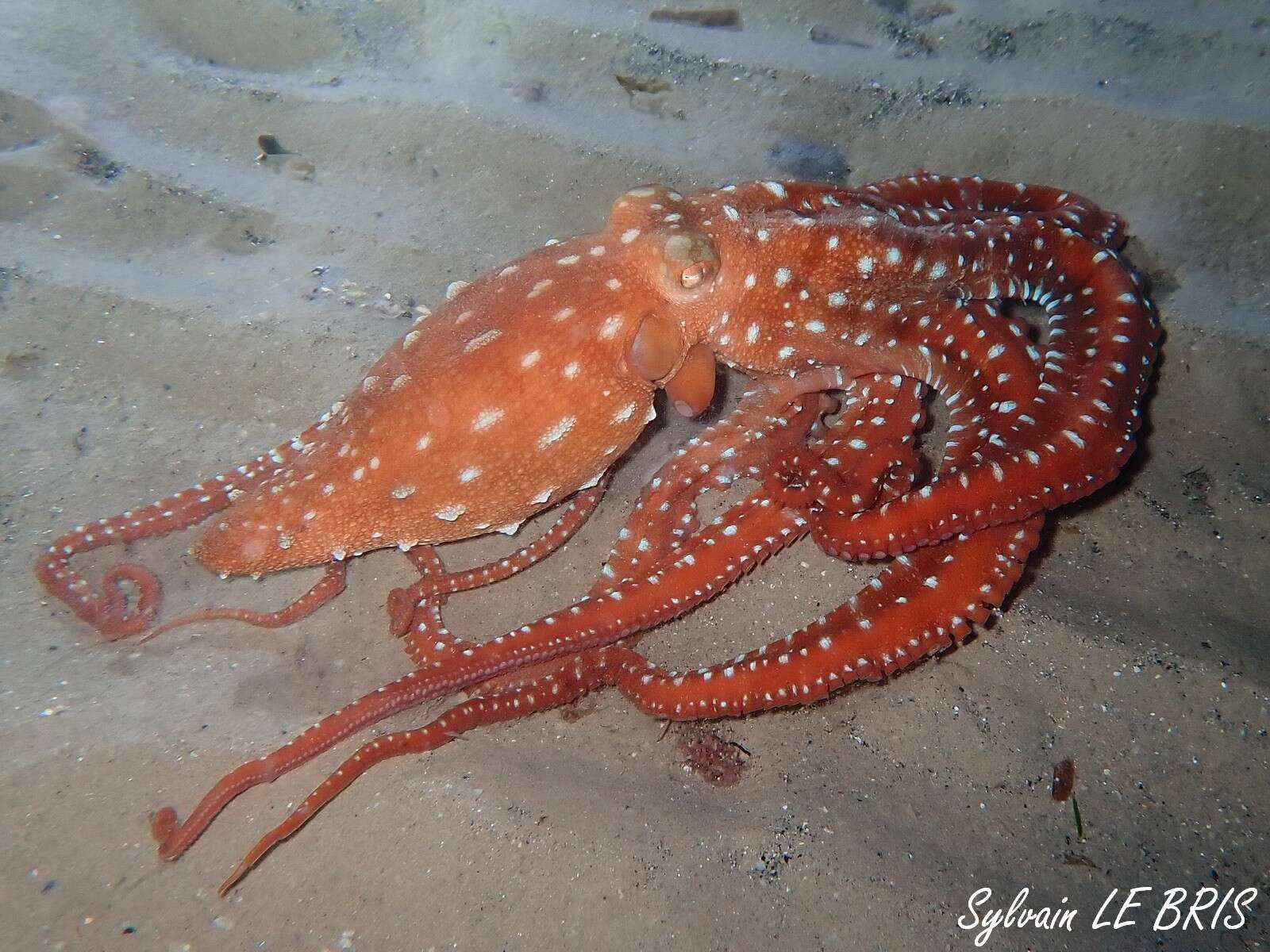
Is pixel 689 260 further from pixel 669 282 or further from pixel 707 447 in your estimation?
pixel 707 447

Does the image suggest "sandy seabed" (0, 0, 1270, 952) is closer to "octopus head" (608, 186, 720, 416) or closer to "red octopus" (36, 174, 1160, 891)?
"red octopus" (36, 174, 1160, 891)

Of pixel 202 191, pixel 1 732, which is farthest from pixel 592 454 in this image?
pixel 202 191

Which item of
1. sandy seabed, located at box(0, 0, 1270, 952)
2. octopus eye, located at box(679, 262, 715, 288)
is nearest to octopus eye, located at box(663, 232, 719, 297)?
octopus eye, located at box(679, 262, 715, 288)

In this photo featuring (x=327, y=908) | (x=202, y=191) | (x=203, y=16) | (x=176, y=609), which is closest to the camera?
(x=327, y=908)

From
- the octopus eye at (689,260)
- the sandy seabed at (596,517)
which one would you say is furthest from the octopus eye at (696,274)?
the sandy seabed at (596,517)

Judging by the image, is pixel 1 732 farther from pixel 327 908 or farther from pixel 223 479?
pixel 327 908

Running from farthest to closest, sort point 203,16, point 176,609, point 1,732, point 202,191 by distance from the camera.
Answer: point 203,16
point 202,191
point 176,609
point 1,732

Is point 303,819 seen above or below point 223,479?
below

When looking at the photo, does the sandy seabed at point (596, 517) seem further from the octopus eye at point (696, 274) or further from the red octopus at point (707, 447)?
the octopus eye at point (696, 274)
